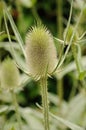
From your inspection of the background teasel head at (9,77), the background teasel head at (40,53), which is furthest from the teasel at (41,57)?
the background teasel head at (9,77)

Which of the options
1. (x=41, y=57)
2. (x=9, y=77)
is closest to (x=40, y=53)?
(x=41, y=57)

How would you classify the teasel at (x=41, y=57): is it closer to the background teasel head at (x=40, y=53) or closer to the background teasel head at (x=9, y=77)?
the background teasel head at (x=40, y=53)

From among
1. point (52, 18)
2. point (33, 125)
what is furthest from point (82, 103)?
point (52, 18)

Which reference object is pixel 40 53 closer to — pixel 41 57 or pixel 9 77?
pixel 41 57

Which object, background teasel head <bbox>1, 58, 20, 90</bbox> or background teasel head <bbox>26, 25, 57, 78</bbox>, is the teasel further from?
background teasel head <bbox>1, 58, 20, 90</bbox>

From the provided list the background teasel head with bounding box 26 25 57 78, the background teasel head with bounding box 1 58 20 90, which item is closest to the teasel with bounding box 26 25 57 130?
the background teasel head with bounding box 26 25 57 78

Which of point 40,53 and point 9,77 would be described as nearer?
point 40,53
